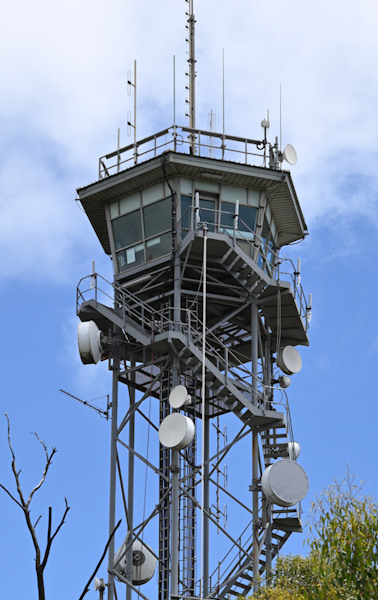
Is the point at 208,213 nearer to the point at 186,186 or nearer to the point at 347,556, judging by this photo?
the point at 186,186

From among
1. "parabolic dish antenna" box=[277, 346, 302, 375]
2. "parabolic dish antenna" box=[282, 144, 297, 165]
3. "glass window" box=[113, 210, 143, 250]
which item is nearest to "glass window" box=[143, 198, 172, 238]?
"glass window" box=[113, 210, 143, 250]

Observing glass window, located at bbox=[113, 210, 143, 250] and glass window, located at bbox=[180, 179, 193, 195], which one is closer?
glass window, located at bbox=[180, 179, 193, 195]

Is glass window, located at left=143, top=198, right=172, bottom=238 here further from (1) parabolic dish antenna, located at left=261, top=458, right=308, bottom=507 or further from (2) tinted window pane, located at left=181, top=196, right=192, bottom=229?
(1) parabolic dish antenna, located at left=261, top=458, right=308, bottom=507

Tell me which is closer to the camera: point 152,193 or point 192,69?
point 152,193

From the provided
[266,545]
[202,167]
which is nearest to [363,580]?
[266,545]

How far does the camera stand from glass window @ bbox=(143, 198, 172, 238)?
113 feet

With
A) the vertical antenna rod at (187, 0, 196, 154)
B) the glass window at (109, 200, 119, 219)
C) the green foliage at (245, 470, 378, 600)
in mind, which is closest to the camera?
the green foliage at (245, 470, 378, 600)

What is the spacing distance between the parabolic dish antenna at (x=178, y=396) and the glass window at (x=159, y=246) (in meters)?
5.14

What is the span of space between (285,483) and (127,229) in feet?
33.9

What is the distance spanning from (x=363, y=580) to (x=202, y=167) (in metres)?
16.2

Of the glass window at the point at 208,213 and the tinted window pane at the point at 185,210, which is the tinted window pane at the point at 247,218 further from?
the tinted window pane at the point at 185,210

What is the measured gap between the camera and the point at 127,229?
35.6m

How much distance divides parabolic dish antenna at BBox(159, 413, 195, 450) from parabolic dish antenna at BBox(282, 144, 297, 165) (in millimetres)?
10225

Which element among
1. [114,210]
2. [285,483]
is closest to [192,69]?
[114,210]
